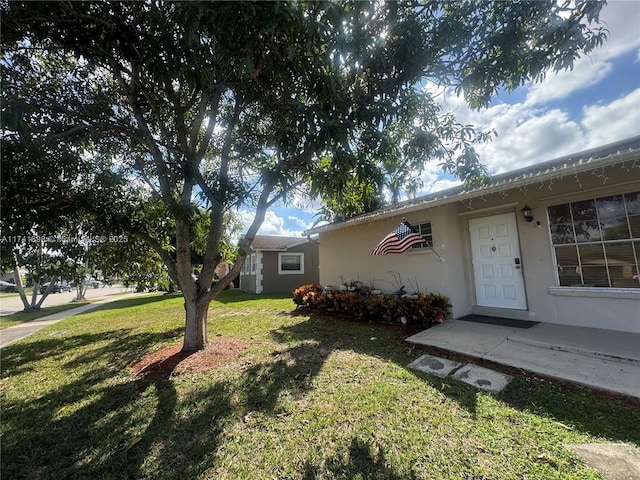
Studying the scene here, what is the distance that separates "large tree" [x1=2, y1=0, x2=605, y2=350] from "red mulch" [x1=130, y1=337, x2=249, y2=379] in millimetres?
343

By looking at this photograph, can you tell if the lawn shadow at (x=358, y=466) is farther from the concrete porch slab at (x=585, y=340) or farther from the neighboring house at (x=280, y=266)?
the neighboring house at (x=280, y=266)

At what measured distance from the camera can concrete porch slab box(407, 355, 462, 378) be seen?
391 cm

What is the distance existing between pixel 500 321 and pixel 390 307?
2.34 m

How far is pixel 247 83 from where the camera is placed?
379 cm

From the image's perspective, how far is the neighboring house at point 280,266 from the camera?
1692cm

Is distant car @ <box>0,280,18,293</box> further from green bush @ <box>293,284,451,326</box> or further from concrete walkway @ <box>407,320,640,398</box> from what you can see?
concrete walkway @ <box>407,320,640,398</box>

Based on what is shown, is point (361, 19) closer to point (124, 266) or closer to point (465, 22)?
point (465, 22)

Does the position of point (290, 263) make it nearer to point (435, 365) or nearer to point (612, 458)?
point (435, 365)

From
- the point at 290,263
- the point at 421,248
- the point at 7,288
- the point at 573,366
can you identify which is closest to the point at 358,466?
the point at 573,366

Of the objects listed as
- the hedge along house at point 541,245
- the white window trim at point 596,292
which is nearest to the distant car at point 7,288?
the hedge along house at point 541,245

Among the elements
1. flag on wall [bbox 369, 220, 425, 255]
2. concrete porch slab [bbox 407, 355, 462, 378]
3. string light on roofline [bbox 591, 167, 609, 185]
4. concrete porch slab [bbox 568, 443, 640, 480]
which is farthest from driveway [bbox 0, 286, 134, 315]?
string light on roofline [bbox 591, 167, 609, 185]

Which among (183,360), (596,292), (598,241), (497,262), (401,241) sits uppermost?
(401,241)

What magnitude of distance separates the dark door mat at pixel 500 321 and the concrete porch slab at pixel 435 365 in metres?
2.40

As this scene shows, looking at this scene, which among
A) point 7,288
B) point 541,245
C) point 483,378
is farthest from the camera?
point 7,288
